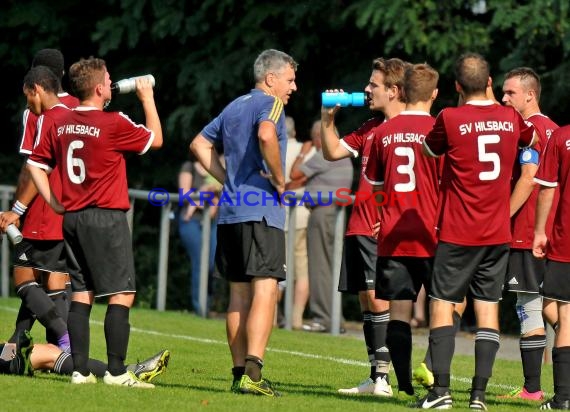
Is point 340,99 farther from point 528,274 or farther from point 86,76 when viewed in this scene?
point 528,274

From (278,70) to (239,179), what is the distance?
774 mm

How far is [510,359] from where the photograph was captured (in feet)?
47.8

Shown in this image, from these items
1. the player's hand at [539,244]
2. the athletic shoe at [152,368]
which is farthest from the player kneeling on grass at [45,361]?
the player's hand at [539,244]

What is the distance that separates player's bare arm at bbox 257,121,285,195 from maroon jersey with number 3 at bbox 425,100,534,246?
3.51 ft

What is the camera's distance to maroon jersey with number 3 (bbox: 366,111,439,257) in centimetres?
942

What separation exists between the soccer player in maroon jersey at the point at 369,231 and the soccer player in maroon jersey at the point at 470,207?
3.49ft

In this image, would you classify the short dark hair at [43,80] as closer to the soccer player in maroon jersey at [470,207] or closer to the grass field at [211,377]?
the grass field at [211,377]

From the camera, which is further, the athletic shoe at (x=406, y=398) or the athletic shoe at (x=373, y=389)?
the athletic shoe at (x=373, y=389)

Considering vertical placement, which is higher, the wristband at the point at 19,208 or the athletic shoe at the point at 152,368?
the wristband at the point at 19,208

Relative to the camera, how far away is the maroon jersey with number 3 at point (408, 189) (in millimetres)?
9422

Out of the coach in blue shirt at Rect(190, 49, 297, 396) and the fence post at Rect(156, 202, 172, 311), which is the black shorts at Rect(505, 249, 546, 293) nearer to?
the coach in blue shirt at Rect(190, 49, 297, 396)

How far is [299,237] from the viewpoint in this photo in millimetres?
17188

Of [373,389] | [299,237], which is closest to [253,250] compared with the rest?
[373,389]

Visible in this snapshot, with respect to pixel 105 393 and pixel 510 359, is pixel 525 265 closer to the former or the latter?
pixel 105 393
